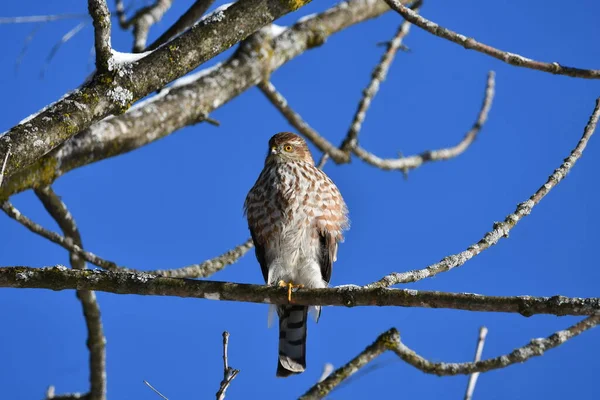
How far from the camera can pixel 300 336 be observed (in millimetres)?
4684

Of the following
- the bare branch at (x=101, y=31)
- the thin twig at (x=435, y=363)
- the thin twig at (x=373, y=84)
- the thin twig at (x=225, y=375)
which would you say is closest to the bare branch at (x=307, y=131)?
the thin twig at (x=373, y=84)

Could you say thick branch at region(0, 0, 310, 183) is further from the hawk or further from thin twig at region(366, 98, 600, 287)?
the hawk

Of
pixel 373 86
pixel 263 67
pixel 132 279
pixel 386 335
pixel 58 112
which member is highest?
pixel 373 86

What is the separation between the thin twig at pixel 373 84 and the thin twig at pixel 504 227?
9.25 ft

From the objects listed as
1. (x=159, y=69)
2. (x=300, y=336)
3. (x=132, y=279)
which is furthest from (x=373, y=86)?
(x=132, y=279)

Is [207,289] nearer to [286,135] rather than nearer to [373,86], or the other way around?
[286,135]

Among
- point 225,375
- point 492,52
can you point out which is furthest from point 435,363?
point 225,375

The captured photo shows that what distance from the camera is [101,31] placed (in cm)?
Result: 287

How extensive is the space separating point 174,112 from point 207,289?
2317mm

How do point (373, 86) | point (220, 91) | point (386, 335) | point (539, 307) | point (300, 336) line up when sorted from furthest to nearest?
point (373, 86) < point (220, 91) < point (300, 336) < point (386, 335) < point (539, 307)

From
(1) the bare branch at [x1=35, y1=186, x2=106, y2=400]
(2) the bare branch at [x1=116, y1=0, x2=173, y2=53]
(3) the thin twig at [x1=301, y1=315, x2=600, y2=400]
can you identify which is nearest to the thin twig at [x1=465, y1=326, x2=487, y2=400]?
(3) the thin twig at [x1=301, y1=315, x2=600, y2=400]

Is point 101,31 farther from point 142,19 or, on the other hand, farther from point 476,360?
point 142,19

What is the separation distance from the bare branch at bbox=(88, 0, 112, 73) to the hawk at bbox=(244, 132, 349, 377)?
1814 mm

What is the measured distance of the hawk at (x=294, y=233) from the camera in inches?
179
